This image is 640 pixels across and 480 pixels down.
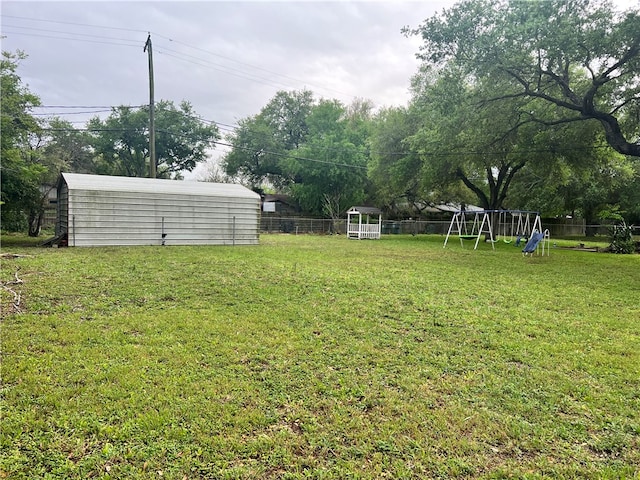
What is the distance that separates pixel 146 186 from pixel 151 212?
982mm

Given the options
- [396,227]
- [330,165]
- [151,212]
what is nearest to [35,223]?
[151,212]

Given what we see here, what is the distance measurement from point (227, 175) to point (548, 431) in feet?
113

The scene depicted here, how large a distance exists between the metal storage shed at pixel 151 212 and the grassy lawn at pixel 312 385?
6.77 metres

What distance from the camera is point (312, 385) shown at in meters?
2.62

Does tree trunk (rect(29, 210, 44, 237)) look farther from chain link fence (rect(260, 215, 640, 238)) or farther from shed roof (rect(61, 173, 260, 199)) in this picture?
chain link fence (rect(260, 215, 640, 238))

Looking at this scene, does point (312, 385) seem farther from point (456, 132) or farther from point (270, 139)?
point (270, 139)

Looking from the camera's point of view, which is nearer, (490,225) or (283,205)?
(490,225)

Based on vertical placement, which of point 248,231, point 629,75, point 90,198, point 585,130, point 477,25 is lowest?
point 248,231

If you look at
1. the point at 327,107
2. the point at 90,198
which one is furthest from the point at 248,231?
the point at 327,107

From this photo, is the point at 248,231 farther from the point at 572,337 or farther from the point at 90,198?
the point at 572,337

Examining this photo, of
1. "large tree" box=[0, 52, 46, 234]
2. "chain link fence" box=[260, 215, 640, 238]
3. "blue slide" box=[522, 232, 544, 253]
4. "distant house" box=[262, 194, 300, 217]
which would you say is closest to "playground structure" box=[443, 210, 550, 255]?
"blue slide" box=[522, 232, 544, 253]

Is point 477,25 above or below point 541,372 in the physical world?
above

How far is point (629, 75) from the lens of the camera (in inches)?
424

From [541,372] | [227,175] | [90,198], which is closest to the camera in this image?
[541,372]
